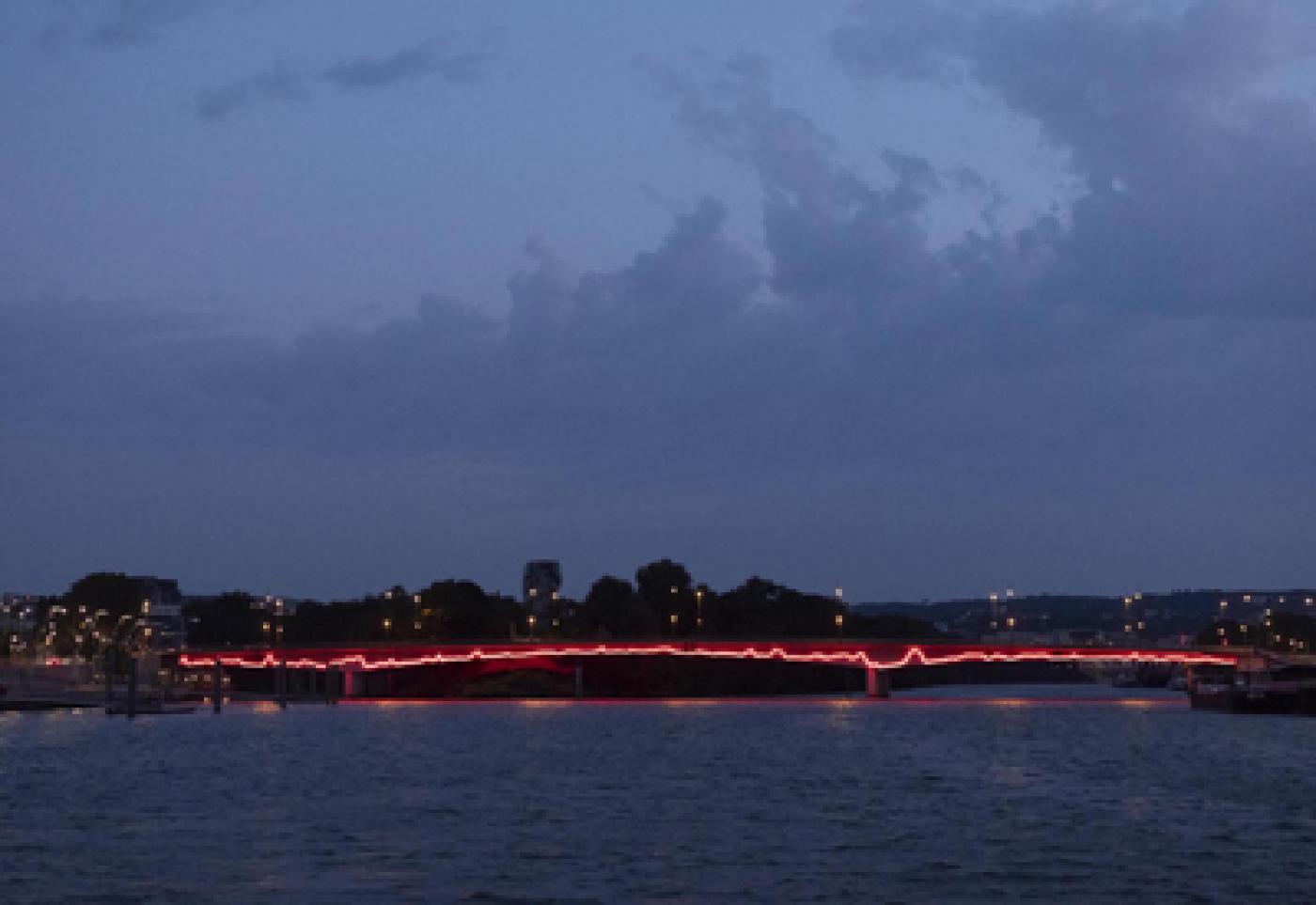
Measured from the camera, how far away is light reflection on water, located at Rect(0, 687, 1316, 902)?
1970 inches

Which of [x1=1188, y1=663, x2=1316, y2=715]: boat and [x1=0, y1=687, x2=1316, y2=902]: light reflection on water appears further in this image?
[x1=1188, y1=663, x2=1316, y2=715]: boat

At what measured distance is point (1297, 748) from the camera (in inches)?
4710

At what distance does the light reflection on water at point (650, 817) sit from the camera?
50.0 meters

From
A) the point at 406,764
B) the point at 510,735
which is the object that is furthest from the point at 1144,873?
the point at 510,735

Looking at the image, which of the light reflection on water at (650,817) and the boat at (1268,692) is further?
the boat at (1268,692)

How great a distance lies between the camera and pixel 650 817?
69500mm

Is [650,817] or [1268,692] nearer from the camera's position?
[650,817]

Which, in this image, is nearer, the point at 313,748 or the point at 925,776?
the point at 925,776

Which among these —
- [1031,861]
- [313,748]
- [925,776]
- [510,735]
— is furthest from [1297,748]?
[1031,861]

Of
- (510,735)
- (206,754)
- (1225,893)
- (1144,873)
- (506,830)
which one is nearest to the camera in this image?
(1225,893)

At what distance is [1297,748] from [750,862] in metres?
75.7

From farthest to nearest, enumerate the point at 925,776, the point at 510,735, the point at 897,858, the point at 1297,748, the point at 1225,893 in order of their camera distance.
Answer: the point at 510,735 < the point at 1297,748 < the point at 925,776 < the point at 897,858 < the point at 1225,893

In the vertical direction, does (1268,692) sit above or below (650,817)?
above

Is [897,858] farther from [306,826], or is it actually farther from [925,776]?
[925,776]
